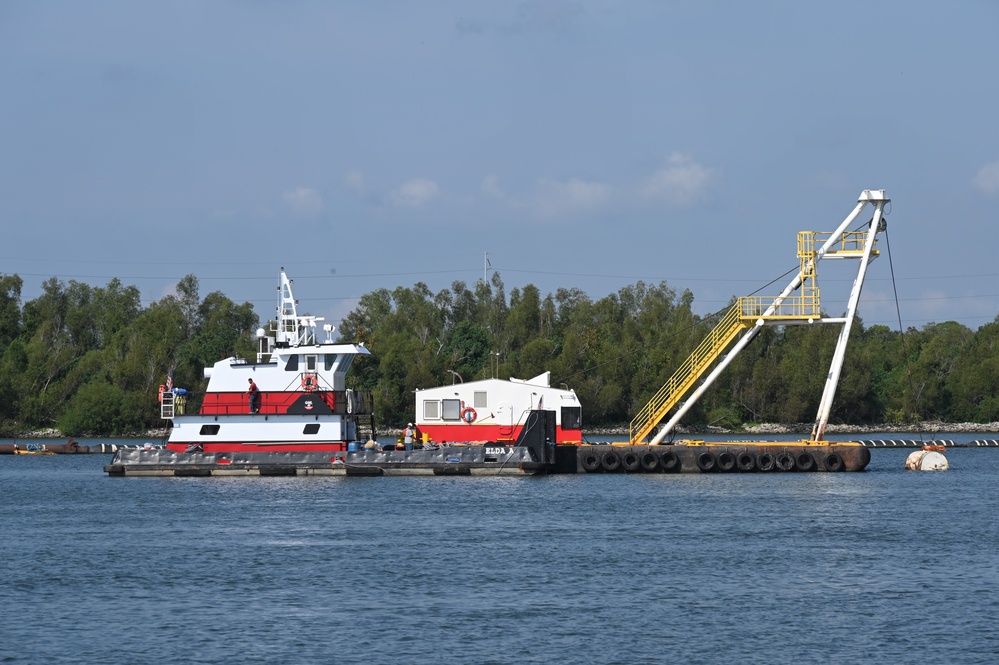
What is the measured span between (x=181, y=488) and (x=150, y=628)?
2344cm

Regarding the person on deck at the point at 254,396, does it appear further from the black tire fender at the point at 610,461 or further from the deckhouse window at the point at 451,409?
the black tire fender at the point at 610,461

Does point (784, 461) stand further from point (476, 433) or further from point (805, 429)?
point (805, 429)

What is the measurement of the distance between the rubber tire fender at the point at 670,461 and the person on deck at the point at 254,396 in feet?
48.0

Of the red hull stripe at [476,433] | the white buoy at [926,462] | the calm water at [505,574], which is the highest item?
the red hull stripe at [476,433]

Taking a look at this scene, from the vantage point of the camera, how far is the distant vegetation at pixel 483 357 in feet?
352

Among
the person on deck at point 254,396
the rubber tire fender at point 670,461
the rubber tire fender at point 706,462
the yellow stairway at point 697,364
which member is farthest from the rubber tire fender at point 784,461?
the person on deck at point 254,396

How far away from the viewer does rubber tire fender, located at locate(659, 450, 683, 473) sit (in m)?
47.8

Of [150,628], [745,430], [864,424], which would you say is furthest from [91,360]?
[150,628]

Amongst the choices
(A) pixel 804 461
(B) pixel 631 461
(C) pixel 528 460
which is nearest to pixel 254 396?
(C) pixel 528 460

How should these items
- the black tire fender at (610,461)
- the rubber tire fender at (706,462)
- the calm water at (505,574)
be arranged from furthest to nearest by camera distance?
the black tire fender at (610,461)
the rubber tire fender at (706,462)
the calm water at (505,574)

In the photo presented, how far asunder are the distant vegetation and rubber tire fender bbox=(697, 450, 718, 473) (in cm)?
5693

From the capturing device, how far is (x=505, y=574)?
27172mm

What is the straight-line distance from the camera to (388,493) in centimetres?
4269

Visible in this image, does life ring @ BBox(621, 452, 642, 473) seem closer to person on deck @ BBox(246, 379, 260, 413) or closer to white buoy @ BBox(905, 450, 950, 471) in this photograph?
person on deck @ BBox(246, 379, 260, 413)
